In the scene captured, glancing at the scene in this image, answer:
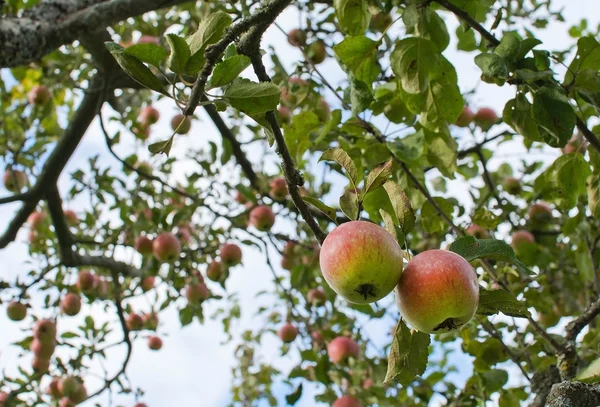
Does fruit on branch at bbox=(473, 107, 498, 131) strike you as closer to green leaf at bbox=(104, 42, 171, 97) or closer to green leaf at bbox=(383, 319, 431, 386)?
green leaf at bbox=(383, 319, 431, 386)

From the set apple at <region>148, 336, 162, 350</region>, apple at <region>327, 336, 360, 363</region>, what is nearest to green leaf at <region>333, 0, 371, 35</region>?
apple at <region>327, 336, 360, 363</region>

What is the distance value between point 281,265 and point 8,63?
8.51 feet

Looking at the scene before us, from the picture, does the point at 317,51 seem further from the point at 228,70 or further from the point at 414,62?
the point at 228,70

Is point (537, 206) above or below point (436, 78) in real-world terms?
above

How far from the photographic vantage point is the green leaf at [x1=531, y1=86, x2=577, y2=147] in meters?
1.52

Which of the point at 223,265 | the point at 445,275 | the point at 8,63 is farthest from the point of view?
the point at 223,265

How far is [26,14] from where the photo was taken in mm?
2104

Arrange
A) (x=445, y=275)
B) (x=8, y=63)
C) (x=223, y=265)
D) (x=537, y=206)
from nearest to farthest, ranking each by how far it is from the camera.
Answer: (x=445, y=275) < (x=8, y=63) < (x=537, y=206) < (x=223, y=265)

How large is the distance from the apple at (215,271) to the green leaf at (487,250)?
9.12 feet

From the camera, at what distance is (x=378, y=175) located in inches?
45.9

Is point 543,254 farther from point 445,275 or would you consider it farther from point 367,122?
point 445,275

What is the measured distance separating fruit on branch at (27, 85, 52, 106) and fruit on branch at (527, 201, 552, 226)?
11.4 ft

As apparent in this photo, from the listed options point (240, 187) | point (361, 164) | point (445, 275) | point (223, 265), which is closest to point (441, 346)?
point (223, 265)

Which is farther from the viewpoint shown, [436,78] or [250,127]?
[250,127]
